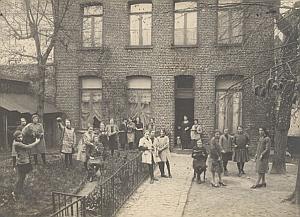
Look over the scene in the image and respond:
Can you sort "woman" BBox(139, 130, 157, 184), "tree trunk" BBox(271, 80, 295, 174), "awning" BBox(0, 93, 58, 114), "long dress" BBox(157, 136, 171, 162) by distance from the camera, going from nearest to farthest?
"woman" BBox(139, 130, 157, 184)
"long dress" BBox(157, 136, 171, 162)
"tree trunk" BBox(271, 80, 295, 174)
"awning" BBox(0, 93, 58, 114)

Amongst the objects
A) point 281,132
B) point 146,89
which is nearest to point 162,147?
point 281,132

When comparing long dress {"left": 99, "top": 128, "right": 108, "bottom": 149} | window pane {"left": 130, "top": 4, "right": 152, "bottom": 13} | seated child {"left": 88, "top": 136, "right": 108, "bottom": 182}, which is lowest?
seated child {"left": 88, "top": 136, "right": 108, "bottom": 182}

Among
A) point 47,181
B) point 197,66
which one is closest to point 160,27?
point 197,66

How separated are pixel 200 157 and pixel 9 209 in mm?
6079

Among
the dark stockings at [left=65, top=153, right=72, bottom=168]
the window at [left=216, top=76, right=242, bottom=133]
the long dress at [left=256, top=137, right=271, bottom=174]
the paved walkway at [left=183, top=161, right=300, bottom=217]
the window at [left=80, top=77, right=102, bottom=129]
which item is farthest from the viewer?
the window at [left=80, top=77, right=102, bottom=129]

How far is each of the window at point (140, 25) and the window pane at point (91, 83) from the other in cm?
261

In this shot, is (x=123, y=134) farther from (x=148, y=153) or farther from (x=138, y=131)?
(x=148, y=153)

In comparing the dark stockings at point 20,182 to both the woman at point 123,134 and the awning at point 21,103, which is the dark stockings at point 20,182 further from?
the woman at point 123,134

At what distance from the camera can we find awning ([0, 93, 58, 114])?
1928 cm

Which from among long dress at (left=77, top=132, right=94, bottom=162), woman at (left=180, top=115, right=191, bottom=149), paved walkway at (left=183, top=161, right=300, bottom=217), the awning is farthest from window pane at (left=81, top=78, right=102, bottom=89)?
paved walkway at (left=183, top=161, right=300, bottom=217)

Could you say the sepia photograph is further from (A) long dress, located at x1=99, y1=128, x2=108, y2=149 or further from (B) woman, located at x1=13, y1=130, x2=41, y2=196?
(B) woman, located at x1=13, y1=130, x2=41, y2=196

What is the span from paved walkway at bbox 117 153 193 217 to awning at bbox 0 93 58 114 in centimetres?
763

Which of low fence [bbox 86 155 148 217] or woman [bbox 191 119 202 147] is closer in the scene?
low fence [bbox 86 155 148 217]

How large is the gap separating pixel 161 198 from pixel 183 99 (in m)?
10.0
